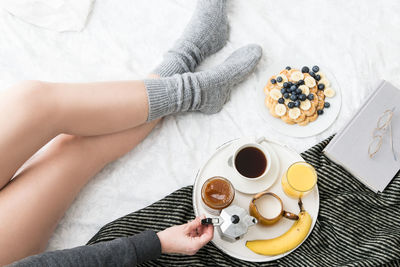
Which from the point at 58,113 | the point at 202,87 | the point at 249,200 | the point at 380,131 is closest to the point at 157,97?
the point at 202,87

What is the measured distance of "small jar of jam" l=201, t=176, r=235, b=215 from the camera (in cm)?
82

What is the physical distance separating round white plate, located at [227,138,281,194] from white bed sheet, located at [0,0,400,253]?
0.15 m

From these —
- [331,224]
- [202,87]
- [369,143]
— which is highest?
[202,87]

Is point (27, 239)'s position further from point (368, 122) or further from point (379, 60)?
point (379, 60)

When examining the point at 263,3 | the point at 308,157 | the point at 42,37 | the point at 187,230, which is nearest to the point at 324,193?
the point at 308,157

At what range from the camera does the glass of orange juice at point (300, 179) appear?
0.83 m

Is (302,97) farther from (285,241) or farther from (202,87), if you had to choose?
(285,241)

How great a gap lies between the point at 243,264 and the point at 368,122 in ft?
1.62

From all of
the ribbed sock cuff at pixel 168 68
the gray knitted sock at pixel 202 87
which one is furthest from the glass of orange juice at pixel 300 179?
the ribbed sock cuff at pixel 168 68

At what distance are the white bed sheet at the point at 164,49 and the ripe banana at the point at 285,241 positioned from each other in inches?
9.8

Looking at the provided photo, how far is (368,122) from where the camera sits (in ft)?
3.19

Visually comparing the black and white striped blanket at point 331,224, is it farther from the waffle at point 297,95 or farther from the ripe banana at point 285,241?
the waffle at point 297,95

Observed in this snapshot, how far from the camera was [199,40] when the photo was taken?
3.62 feet

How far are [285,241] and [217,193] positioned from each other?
0.62ft
